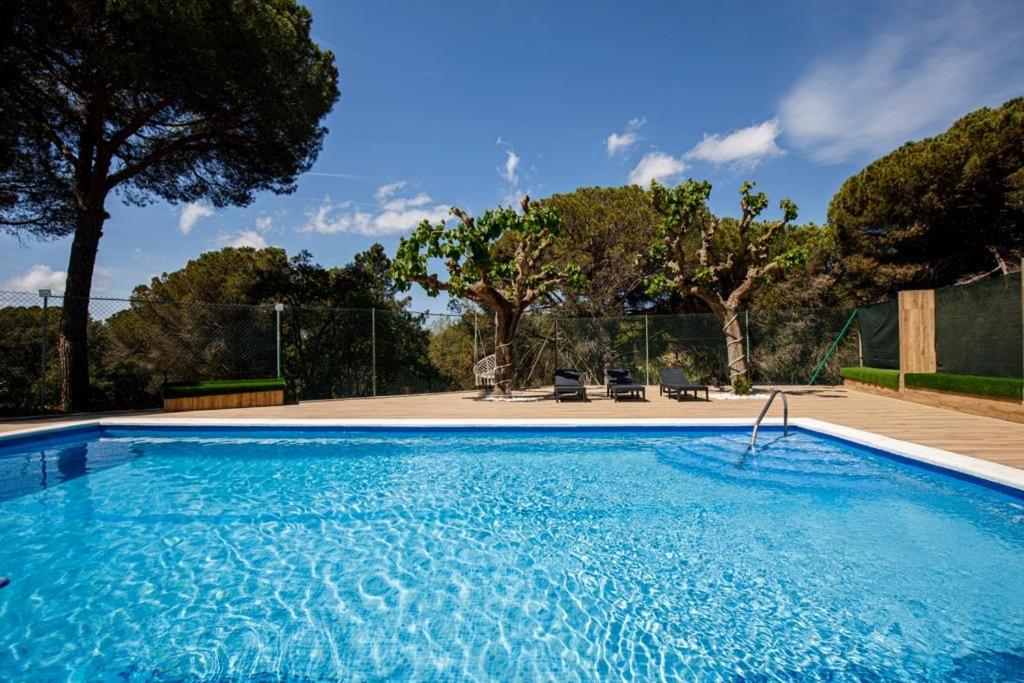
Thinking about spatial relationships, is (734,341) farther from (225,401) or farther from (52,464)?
(52,464)

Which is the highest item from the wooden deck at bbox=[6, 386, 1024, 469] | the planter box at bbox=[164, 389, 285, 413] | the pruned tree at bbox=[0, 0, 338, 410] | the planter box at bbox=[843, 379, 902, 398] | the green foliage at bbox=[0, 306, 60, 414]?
the pruned tree at bbox=[0, 0, 338, 410]

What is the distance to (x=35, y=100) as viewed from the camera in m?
9.52

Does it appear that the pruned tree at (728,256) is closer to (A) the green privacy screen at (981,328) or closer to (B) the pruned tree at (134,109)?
(A) the green privacy screen at (981,328)

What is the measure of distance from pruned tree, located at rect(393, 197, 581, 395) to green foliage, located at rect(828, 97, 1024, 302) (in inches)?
397

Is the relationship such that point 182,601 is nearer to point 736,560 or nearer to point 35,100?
point 736,560

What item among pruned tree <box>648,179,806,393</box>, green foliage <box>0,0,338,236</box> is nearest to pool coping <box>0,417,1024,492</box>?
pruned tree <box>648,179,806,393</box>

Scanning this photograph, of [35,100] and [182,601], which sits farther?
[35,100]

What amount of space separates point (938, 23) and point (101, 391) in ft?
58.2

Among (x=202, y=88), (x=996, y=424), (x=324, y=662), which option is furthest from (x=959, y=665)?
(x=202, y=88)

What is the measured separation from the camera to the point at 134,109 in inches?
389

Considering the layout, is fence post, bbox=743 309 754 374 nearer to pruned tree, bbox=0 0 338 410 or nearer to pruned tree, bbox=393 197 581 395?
pruned tree, bbox=393 197 581 395

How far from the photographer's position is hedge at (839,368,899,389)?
9555 mm

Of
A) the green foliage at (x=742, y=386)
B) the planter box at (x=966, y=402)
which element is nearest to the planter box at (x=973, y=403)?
the planter box at (x=966, y=402)

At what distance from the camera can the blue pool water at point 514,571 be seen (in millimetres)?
2289
